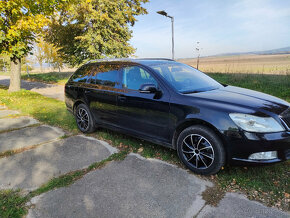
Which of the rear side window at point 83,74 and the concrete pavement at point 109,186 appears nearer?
the concrete pavement at point 109,186

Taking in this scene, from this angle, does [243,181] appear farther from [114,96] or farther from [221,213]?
[114,96]

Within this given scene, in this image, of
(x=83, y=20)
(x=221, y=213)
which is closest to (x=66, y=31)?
(x=83, y=20)

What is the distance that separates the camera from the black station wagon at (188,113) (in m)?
2.59

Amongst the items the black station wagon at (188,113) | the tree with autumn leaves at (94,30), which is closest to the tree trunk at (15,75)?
the tree with autumn leaves at (94,30)

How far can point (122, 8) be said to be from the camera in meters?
18.4

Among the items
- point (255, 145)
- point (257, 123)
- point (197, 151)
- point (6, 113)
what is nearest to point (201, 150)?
point (197, 151)

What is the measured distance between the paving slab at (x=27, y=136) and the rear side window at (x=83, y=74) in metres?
1.29

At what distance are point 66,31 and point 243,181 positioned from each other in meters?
19.4

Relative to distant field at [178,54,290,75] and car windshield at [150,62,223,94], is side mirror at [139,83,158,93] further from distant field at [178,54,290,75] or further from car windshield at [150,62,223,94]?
distant field at [178,54,290,75]

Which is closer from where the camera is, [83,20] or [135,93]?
[135,93]

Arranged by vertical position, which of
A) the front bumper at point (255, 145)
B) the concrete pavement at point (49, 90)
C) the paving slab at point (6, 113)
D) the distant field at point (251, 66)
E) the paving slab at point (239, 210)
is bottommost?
the paving slab at point (239, 210)

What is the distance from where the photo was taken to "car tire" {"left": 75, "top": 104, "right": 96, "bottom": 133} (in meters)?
4.60

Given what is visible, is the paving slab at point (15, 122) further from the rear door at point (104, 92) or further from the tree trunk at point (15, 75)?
the tree trunk at point (15, 75)

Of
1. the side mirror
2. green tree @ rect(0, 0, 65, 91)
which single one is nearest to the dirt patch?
the side mirror
